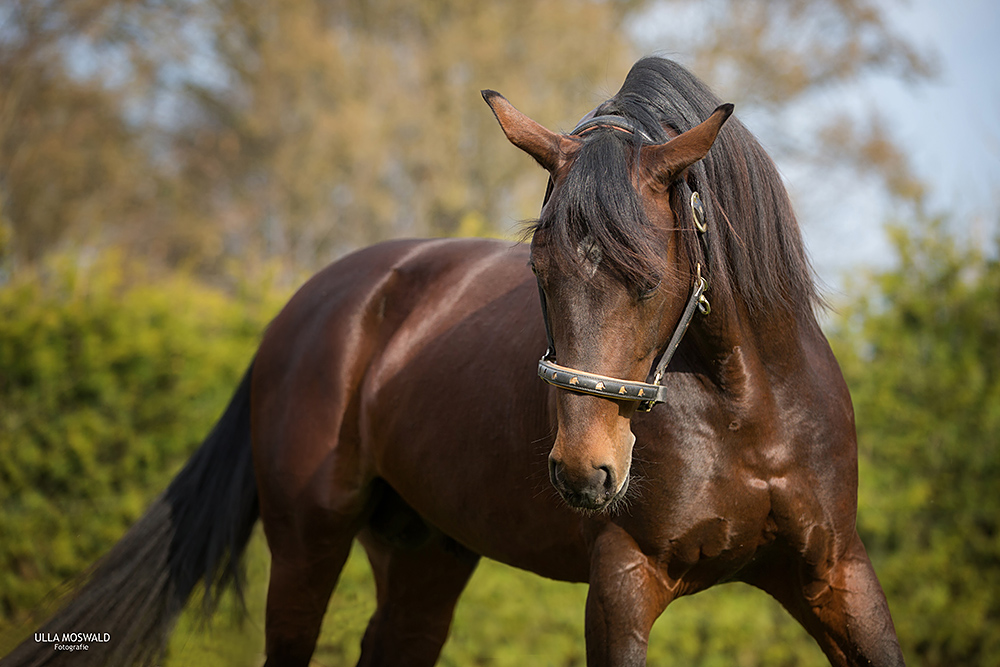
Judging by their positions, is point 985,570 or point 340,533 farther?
point 985,570

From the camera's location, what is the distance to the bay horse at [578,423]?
1810 mm

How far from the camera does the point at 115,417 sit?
5680 mm

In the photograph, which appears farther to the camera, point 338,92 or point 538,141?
point 338,92

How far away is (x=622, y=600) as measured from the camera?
210 centimetres

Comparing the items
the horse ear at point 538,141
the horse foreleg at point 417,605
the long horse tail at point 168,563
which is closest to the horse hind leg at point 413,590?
the horse foreleg at point 417,605

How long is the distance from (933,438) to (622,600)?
432cm

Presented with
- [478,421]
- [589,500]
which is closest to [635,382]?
[589,500]

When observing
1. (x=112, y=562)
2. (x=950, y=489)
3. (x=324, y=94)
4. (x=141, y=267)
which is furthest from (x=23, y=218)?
(x=950, y=489)

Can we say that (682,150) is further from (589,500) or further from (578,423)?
(589,500)

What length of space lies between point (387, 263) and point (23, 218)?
15190mm

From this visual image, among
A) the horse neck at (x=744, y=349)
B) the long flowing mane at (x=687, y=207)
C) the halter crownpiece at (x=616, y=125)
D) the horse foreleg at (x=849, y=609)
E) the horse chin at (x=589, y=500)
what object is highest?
the halter crownpiece at (x=616, y=125)

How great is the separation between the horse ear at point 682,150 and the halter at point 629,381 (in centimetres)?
11

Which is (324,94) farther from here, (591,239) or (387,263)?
(591,239)

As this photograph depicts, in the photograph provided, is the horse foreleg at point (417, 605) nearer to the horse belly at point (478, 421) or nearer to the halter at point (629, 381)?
the horse belly at point (478, 421)
